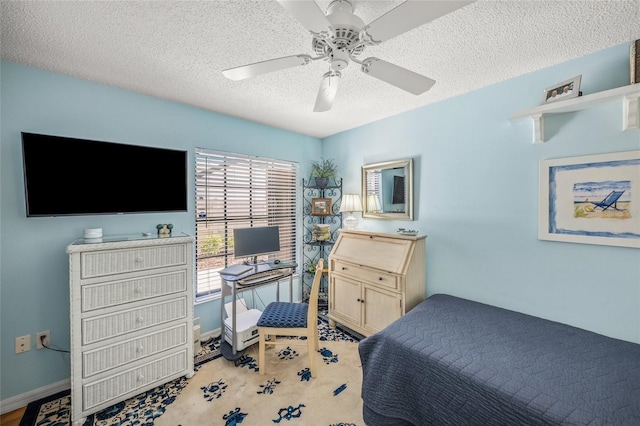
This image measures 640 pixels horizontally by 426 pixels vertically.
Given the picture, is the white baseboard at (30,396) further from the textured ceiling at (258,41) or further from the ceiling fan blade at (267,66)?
the ceiling fan blade at (267,66)

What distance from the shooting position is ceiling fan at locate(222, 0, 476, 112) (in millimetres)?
941

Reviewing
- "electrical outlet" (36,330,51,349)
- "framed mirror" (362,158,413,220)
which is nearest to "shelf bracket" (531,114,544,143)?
"framed mirror" (362,158,413,220)

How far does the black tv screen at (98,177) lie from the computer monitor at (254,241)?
609 mm

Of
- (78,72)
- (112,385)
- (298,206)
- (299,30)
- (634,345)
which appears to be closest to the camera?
(299,30)

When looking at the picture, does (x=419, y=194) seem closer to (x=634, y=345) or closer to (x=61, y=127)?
(x=634, y=345)

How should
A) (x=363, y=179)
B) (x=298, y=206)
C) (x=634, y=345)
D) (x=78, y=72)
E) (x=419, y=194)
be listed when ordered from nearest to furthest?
(x=634, y=345) < (x=78, y=72) < (x=419, y=194) < (x=363, y=179) < (x=298, y=206)

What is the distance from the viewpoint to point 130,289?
1885mm

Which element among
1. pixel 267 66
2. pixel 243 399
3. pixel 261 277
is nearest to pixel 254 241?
pixel 261 277

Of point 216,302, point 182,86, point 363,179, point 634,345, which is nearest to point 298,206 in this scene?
point 363,179

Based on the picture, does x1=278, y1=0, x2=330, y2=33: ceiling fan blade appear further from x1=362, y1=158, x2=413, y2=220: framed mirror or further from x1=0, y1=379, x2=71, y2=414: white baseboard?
x1=0, y1=379, x2=71, y2=414: white baseboard

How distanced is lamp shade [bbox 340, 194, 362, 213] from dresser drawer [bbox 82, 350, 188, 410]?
2211mm

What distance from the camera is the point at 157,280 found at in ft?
6.55

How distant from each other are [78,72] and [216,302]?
2363 mm

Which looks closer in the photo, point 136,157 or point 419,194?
point 136,157
